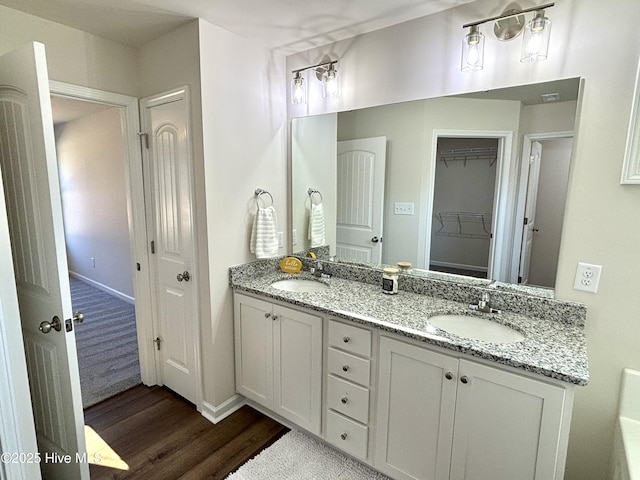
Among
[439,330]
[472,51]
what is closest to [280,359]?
[439,330]

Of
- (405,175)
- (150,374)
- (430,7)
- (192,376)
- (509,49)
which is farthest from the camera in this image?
(150,374)

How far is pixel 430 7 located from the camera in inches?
69.6

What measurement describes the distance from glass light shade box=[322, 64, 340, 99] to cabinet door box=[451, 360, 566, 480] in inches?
68.4

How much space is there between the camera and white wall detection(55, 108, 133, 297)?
13.6ft

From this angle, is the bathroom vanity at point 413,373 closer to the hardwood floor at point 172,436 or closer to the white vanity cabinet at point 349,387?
the white vanity cabinet at point 349,387

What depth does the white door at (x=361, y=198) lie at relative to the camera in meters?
2.23

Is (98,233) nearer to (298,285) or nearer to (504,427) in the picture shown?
(298,285)

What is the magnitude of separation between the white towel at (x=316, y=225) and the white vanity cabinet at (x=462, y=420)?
1.10 meters

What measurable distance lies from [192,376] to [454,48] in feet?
8.33

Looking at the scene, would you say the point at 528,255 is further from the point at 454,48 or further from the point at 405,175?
the point at 454,48

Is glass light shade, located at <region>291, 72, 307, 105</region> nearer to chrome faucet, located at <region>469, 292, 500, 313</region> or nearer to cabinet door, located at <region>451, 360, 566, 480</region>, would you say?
chrome faucet, located at <region>469, 292, 500, 313</region>

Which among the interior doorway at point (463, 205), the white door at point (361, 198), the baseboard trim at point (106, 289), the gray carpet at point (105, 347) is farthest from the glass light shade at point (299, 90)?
the baseboard trim at point (106, 289)

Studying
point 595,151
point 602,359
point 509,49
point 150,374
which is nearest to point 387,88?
point 509,49

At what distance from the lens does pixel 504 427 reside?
133 centimetres
